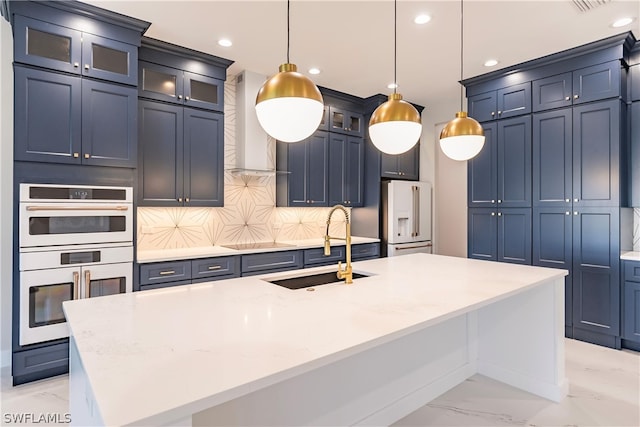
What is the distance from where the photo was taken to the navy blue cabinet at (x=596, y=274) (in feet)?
10.7

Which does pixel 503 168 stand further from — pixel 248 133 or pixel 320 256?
pixel 248 133

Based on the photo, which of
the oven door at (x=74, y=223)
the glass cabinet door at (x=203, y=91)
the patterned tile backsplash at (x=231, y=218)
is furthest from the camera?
the patterned tile backsplash at (x=231, y=218)

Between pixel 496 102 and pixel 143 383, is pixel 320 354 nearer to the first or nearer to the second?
pixel 143 383

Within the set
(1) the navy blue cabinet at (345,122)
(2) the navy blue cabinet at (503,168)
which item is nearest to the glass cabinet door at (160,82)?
(1) the navy blue cabinet at (345,122)

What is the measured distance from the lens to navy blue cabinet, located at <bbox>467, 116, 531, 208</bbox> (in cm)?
388

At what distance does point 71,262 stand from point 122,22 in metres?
1.90

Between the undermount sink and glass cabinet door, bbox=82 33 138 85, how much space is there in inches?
84.3

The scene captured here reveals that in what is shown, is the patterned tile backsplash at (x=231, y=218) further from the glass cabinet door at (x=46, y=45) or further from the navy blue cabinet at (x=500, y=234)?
the navy blue cabinet at (x=500, y=234)

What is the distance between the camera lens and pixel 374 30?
3020 millimetres

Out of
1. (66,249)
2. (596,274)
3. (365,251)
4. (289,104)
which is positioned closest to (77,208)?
(66,249)

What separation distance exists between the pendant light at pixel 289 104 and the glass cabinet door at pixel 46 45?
2053 millimetres

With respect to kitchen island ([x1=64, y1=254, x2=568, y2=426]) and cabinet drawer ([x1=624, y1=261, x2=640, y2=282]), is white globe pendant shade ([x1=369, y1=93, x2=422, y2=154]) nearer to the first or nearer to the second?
kitchen island ([x1=64, y1=254, x2=568, y2=426])

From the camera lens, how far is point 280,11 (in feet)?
8.96

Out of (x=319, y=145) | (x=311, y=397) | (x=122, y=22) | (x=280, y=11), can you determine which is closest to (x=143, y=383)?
(x=311, y=397)
